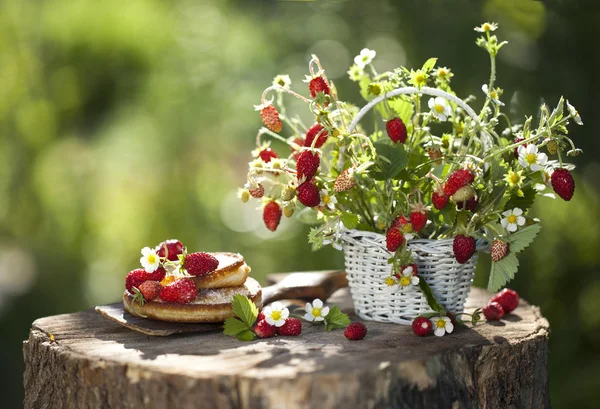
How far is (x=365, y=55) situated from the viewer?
173 centimetres

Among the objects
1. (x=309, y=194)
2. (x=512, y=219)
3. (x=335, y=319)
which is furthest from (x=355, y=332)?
(x=512, y=219)

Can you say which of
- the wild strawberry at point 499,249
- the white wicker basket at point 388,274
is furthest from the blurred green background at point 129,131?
the wild strawberry at point 499,249

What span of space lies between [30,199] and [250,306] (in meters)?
3.06

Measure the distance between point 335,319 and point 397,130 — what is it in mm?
498

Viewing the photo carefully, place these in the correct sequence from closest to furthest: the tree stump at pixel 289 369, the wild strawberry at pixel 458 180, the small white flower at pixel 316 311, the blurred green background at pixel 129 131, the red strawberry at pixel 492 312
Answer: the tree stump at pixel 289 369
the wild strawberry at pixel 458 180
the small white flower at pixel 316 311
the red strawberry at pixel 492 312
the blurred green background at pixel 129 131

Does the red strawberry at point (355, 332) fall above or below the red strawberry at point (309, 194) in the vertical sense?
below

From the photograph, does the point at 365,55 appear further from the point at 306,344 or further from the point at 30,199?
the point at 30,199

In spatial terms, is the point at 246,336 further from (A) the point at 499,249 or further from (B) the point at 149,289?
(A) the point at 499,249

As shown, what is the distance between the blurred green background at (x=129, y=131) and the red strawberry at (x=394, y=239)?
2265 millimetres

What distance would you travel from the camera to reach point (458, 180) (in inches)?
58.3

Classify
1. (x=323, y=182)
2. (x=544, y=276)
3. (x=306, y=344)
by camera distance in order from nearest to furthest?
(x=306, y=344) < (x=323, y=182) < (x=544, y=276)

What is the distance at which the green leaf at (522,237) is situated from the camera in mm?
1562

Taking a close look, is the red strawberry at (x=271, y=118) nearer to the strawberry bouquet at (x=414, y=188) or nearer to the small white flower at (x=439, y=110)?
the strawberry bouquet at (x=414, y=188)

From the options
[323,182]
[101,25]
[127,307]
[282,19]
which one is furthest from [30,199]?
[323,182]
